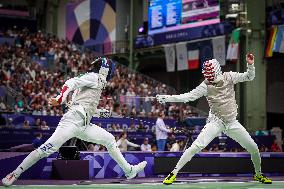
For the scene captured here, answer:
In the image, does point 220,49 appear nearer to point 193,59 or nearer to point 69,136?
point 193,59

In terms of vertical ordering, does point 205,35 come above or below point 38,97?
above

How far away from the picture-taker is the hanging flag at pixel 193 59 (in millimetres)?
29763

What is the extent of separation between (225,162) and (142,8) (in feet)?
80.2

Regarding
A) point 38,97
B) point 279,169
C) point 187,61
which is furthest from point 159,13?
point 279,169

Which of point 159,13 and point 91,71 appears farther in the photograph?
point 159,13

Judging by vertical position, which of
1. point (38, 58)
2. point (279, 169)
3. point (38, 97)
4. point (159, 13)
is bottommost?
point (279, 169)

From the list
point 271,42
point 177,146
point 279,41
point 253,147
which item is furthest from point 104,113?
point 271,42

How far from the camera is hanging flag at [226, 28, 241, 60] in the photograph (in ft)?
87.9

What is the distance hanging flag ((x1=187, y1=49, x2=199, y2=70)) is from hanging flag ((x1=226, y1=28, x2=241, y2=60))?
2711 mm

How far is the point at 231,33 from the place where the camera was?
1077 inches

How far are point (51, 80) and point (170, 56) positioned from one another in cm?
862

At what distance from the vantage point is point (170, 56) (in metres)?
31.5

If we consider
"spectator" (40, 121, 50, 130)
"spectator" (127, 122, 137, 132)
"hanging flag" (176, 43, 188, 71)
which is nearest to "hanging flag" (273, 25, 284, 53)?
"hanging flag" (176, 43, 188, 71)

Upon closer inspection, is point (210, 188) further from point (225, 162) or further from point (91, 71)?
point (225, 162)
